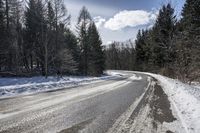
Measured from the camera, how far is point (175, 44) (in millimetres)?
29578

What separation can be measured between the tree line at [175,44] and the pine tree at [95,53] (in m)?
10.8

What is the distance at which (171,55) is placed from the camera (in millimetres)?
43375

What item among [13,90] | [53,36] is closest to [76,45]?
[53,36]

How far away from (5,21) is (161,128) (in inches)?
1422

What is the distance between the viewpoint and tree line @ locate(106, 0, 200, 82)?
2347 cm

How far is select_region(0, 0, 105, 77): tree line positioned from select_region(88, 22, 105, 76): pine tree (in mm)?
1118

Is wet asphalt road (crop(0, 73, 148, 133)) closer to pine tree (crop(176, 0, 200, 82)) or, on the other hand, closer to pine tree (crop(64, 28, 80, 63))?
pine tree (crop(176, 0, 200, 82))

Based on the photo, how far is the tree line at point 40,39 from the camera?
36156 mm

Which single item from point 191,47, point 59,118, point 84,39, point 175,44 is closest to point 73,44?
point 84,39

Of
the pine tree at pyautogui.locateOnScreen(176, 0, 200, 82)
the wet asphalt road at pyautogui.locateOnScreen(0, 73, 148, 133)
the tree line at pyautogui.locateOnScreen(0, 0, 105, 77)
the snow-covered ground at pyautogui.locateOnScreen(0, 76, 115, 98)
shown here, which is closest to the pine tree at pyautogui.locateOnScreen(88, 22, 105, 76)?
the tree line at pyautogui.locateOnScreen(0, 0, 105, 77)

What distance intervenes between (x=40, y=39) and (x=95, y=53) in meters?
17.1

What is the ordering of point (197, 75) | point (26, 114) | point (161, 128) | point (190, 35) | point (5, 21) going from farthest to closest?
point (5, 21) → point (190, 35) → point (197, 75) → point (26, 114) → point (161, 128)

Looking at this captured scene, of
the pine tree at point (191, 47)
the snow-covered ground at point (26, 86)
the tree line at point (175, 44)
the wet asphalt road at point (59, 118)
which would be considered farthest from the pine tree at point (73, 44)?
the wet asphalt road at point (59, 118)

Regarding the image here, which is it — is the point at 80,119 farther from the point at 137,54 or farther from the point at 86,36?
the point at 137,54
